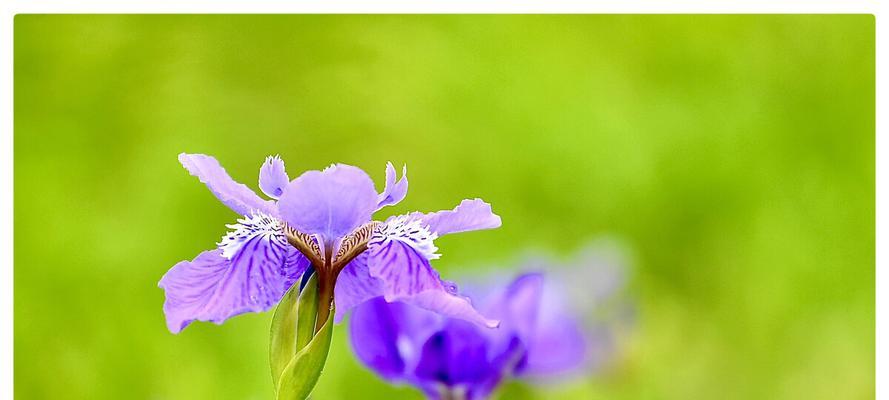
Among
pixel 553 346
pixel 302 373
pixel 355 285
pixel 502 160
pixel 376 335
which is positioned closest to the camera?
pixel 302 373

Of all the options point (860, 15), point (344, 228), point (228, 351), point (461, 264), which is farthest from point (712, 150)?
point (344, 228)

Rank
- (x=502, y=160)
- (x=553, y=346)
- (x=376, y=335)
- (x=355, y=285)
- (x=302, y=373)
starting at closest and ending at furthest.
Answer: (x=302, y=373) → (x=355, y=285) → (x=376, y=335) → (x=553, y=346) → (x=502, y=160)

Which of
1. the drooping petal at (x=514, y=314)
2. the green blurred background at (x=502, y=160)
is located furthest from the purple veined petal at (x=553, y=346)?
the green blurred background at (x=502, y=160)

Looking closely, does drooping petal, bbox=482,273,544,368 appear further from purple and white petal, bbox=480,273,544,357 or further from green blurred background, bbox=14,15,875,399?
green blurred background, bbox=14,15,875,399

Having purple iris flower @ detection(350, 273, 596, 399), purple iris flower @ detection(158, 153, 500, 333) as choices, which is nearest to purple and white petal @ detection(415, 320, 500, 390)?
purple iris flower @ detection(350, 273, 596, 399)

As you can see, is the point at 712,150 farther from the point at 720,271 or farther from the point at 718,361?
the point at 718,361

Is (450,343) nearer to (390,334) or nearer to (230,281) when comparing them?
(390,334)

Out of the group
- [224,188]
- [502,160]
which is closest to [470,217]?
[224,188]
